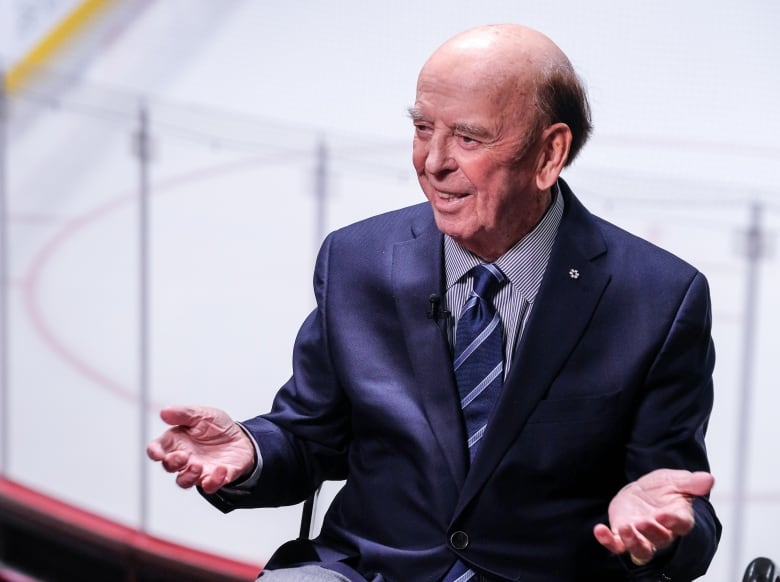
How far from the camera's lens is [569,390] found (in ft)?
5.12

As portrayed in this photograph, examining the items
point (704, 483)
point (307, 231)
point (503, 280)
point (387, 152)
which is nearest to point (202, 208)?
point (307, 231)

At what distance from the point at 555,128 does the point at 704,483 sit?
1.49 ft

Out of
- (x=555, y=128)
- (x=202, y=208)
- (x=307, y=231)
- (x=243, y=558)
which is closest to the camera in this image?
(x=555, y=128)

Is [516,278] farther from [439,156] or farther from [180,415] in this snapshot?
[180,415]

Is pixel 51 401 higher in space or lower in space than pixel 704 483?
lower

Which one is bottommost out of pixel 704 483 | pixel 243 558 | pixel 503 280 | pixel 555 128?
pixel 243 558

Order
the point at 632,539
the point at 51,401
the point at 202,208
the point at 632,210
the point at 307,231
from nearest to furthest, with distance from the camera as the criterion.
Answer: the point at 632,539 < the point at 632,210 < the point at 307,231 < the point at 51,401 < the point at 202,208

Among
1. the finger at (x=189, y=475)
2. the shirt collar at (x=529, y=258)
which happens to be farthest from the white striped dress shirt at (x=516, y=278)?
the finger at (x=189, y=475)

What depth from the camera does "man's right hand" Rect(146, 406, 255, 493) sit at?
1.50 meters

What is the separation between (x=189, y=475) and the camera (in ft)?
4.93

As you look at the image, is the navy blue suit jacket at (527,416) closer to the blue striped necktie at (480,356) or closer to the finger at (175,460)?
the blue striped necktie at (480,356)

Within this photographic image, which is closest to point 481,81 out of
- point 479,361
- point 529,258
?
point 529,258

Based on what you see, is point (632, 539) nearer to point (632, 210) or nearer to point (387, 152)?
point (632, 210)

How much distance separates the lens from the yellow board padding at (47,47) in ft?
17.1
